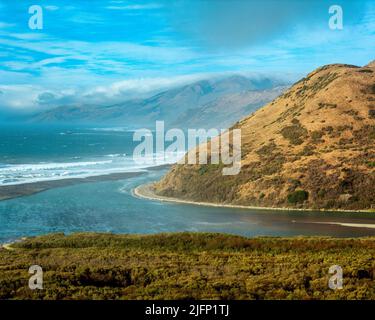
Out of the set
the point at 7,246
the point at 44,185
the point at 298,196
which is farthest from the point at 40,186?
the point at 7,246

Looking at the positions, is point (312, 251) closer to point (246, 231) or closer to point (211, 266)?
point (211, 266)

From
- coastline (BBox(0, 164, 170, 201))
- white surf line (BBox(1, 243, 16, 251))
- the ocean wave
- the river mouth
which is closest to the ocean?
the river mouth

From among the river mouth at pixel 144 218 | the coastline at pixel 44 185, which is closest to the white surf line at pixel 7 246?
the river mouth at pixel 144 218

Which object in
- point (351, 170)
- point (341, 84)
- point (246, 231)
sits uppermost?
point (341, 84)

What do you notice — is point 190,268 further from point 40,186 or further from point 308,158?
point 40,186

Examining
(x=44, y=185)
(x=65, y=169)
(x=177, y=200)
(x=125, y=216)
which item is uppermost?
(x=65, y=169)
